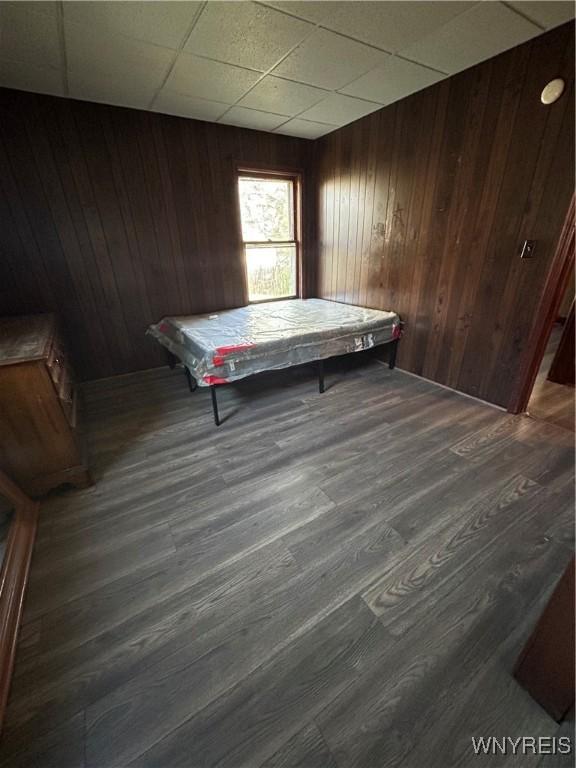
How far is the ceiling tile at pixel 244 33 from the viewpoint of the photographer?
1608 millimetres

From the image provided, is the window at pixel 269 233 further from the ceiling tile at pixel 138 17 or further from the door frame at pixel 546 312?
the door frame at pixel 546 312

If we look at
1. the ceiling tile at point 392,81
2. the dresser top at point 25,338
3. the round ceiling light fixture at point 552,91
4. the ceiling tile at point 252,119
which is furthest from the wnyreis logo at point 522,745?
A: the ceiling tile at point 252,119

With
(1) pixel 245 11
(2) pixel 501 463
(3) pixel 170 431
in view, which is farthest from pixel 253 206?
(2) pixel 501 463

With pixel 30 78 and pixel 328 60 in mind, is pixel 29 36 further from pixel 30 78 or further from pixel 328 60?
pixel 328 60

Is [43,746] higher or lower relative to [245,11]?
lower

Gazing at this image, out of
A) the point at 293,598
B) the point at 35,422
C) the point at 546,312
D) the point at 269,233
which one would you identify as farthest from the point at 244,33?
the point at 293,598

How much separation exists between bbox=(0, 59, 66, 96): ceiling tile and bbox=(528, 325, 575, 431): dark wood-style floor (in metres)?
4.25

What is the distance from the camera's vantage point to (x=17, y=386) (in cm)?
153

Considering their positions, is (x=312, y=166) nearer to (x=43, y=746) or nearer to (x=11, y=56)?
(x=11, y=56)

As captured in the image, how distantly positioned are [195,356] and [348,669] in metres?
2.04

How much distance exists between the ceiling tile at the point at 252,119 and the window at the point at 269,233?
1.43 ft

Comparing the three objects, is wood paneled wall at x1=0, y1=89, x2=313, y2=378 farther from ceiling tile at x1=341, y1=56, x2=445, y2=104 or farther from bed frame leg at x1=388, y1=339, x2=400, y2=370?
bed frame leg at x1=388, y1=339, x2=400, y2=370

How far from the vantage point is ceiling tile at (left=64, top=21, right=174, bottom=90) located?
1.76 meters

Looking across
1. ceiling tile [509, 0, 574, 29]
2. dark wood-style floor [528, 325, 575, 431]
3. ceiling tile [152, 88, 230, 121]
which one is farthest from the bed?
ceiling tile [509, 0, 574, 29]
